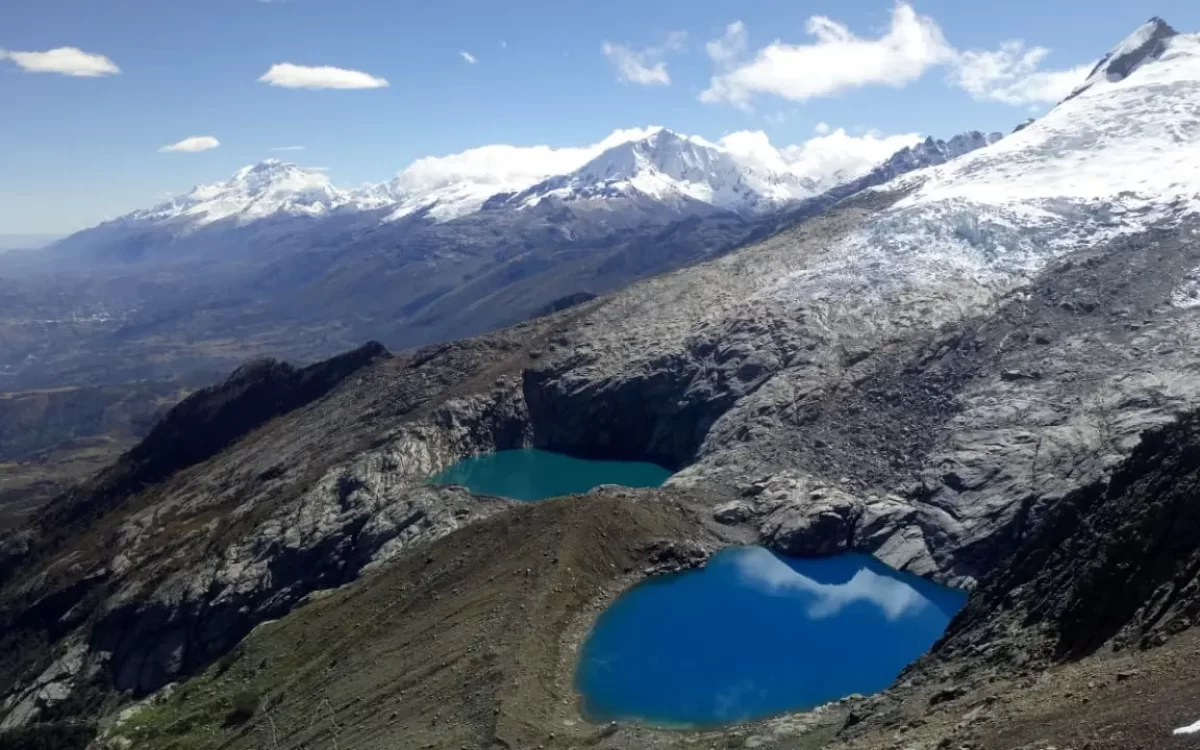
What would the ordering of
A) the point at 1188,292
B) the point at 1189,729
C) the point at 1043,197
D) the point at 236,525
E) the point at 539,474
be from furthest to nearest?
the point at 1043,197
the point at 539,474
the point at 236,525
the point at 1188,292
the point at 1189,729

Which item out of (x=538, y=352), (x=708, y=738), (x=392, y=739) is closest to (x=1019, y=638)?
(x=708, y=738)

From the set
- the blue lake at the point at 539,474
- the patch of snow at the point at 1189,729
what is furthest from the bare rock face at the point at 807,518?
the patch of snow at the point at 1189,729

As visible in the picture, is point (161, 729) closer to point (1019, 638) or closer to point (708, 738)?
point (708, 738)

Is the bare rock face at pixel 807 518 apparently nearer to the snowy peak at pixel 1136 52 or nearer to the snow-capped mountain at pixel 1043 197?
the snow-capped mountain at pixel 1043 197

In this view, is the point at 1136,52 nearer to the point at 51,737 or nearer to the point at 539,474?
the point at 539,474

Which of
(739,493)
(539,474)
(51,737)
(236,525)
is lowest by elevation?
(51,737)

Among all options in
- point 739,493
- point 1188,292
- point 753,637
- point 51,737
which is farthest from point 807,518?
point 51,737
